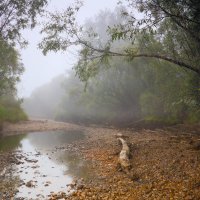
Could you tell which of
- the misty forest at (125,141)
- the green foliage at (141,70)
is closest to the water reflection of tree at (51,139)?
the misty forest at (125,141)

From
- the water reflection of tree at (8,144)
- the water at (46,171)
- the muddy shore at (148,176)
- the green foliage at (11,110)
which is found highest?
the green foliage at (11,110)

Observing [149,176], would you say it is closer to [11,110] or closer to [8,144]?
[8,144]

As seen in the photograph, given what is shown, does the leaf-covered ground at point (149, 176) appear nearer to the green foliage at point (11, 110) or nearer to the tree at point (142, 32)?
the tree at point (142, 32)

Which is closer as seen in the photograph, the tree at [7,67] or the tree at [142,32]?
the tree at [142,32]

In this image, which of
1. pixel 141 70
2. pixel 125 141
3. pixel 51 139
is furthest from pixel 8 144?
pixel 141 70

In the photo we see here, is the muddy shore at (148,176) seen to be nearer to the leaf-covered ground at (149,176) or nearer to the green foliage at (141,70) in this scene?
the leaf-covered ground at (149,176)

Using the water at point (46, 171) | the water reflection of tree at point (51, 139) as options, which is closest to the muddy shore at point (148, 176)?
the water at point (46, 171)

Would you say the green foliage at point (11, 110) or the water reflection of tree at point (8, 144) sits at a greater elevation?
the green foliage at point (11, 110)

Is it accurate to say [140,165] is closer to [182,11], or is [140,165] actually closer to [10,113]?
[182,11]

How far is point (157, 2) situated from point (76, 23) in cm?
689

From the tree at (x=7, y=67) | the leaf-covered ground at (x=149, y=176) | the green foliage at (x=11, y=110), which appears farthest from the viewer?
the green foliage at (x=11, y=110)

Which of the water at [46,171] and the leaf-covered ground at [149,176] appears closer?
the leaf-covered ground at [149,176]

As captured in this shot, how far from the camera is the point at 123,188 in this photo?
11641 millimetres

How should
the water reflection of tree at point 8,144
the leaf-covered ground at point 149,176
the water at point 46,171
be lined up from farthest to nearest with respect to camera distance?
the water reflection of tree at point 8,144, the water at point 46,171, the leaf-covered ground at point 149,176
